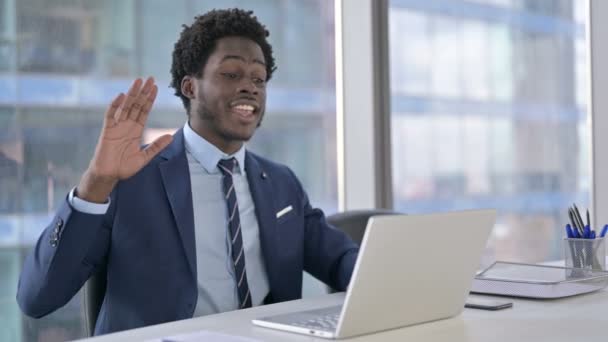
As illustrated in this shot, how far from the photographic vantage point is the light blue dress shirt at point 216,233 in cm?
198

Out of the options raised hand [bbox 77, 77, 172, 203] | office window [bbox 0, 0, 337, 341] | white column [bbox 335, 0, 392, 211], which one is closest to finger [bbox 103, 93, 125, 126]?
raised hand [bbox 77, 77, 172, 203]

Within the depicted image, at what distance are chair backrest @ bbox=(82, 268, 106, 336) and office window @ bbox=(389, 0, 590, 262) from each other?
1868mm

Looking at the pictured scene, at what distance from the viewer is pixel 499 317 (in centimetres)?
156

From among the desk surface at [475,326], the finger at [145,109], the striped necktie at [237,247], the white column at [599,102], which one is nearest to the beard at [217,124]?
the striped necktie at [237,247]

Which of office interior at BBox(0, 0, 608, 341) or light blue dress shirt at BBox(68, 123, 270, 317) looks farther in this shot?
office interior at BBox(0, 0, 608, 341)

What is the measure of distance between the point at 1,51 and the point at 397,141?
1.70m

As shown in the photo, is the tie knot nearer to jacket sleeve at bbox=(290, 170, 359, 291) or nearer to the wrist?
jacket sleeve at bbox=(290, 170, 359, 291)

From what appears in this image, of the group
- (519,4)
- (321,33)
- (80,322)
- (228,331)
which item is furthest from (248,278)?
(519,4)

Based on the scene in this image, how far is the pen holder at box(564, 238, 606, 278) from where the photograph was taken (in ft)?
6.50

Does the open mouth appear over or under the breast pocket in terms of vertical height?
over

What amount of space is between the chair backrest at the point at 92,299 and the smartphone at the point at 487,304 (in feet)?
2.69

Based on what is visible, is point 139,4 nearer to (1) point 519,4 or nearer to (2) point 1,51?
(2) point 1,51

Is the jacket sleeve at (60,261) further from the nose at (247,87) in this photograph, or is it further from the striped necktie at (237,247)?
the nose at (247,87)

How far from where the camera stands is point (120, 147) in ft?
5.63
